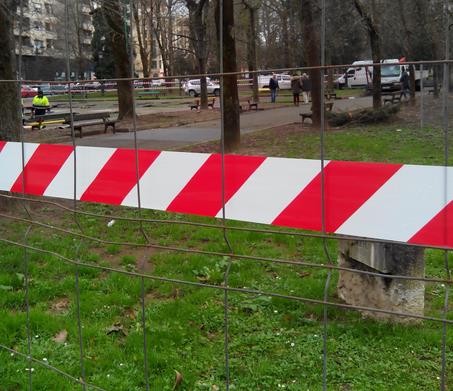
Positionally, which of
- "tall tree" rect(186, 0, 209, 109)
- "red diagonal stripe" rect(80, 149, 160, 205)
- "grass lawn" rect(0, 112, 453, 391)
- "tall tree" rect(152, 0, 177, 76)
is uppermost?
"tall tree" rect(186, 0, 209, 109)

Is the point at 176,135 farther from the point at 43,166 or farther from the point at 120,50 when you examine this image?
the point at 120,50

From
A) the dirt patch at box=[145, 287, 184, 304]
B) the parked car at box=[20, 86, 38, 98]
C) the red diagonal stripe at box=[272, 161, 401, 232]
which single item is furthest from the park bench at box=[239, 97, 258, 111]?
the red diagonal stripe at box=[272, 161, 401, 232]

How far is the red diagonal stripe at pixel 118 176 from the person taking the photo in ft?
8.93

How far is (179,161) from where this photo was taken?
2600 mm

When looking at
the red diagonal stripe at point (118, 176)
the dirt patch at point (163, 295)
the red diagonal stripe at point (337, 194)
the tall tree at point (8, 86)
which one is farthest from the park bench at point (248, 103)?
the red diagonal stripe at point (337, 194)

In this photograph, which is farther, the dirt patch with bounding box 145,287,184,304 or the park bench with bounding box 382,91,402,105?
the dirt patch with bounding box 145,287,184,304

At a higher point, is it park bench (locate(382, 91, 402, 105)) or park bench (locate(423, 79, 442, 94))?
park bench (locate(423, 79, 442, 94))

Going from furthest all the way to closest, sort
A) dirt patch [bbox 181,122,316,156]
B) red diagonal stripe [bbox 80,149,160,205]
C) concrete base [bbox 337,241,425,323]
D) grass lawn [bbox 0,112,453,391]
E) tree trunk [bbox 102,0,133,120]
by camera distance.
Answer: dirt patch [bbox 181,122,316,156], concrete base [bbox 337,241,425,323], grass lawn [bbox 0,112,453,391], tree trunk [bbox 102,0,133,120], red diagonal stripe [bbox 80,149,160,205]

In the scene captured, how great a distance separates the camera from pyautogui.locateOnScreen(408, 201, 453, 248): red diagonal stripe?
195cm

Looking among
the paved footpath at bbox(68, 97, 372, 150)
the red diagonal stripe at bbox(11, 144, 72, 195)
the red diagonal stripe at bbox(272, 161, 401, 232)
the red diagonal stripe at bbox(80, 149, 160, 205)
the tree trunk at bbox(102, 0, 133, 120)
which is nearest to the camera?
the red diagonal stripe at bbox(272, 161, 401, 232)

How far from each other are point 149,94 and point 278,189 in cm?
91

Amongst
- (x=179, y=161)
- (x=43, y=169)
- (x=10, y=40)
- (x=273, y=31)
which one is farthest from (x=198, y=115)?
(x=273, y=31)

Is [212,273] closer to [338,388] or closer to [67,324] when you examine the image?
[67,324]

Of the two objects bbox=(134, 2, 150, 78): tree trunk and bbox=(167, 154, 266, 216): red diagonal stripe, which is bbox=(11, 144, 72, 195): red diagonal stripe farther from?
bbox=(134, 2, 150, 78): tree trunk
